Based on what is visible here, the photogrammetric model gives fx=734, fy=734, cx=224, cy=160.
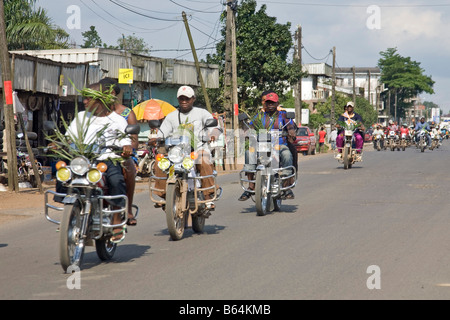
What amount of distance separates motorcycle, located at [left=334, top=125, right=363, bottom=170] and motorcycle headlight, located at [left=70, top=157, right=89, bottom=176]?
16624 mm

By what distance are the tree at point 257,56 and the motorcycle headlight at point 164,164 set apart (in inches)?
1288

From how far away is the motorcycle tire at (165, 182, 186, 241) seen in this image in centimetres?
865

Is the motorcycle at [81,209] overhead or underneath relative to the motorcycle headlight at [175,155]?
underneath

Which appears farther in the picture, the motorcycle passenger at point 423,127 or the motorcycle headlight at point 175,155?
the motorcycle passenger at point 423,127

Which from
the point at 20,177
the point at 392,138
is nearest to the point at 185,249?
the point at 20,177

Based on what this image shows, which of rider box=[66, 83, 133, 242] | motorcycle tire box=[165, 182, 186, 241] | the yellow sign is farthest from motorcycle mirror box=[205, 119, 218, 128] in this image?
the yellow sign

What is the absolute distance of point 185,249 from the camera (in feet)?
27.5

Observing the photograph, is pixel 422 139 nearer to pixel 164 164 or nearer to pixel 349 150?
pixel 349 150

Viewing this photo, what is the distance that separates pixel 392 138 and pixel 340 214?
33071mm

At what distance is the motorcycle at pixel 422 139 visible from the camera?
127 ft

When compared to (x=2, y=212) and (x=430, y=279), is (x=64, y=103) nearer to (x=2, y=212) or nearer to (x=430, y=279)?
(x=2, y=212)

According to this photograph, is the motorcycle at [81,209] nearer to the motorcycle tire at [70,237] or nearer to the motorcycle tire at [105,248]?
the motorcycle tire at [70,237]

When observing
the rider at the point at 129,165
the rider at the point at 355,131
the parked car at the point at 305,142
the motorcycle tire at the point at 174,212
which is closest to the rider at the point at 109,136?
the rider at the point at 129,165

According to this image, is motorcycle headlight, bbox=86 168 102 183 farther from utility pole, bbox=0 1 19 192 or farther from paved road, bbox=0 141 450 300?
utility pole, bbox=0 1 19 192
